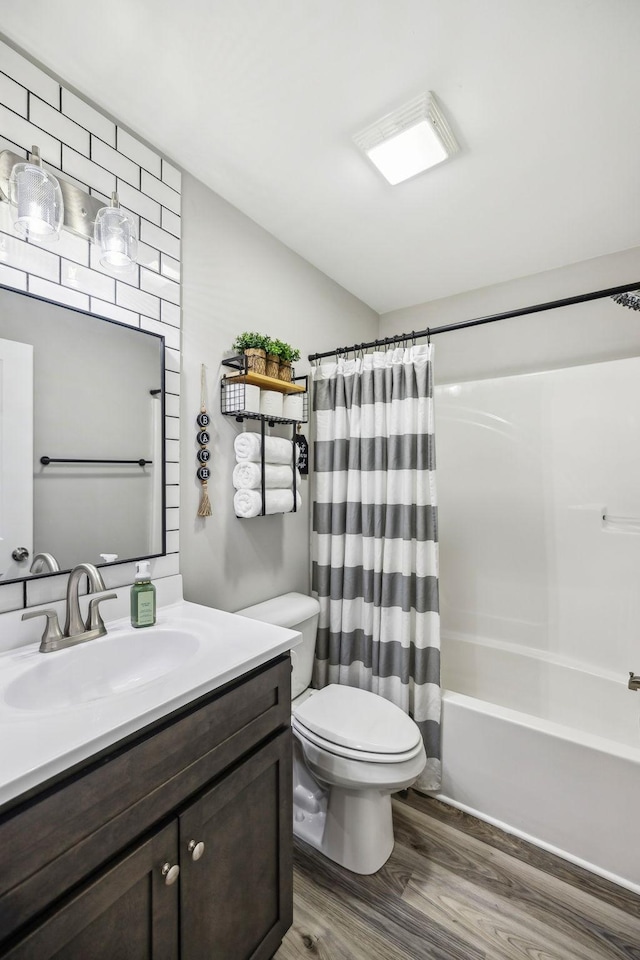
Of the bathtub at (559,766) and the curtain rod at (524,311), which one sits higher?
the curtain rod at (524,311)

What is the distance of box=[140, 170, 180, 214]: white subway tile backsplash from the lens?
4.68 ft

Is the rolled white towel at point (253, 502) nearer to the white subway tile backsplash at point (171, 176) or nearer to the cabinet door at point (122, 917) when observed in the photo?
the cabinet door at point (122, 917)

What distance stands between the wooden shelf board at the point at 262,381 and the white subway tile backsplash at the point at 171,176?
671 millimetres

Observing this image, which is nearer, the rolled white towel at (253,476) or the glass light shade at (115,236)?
the glass light shade at (115,236)

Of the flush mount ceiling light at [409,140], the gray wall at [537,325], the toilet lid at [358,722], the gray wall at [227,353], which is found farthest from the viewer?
the gray wall at [537,325]

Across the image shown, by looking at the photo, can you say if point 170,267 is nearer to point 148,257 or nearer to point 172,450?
point 148,257

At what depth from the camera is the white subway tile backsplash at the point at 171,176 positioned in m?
1.49

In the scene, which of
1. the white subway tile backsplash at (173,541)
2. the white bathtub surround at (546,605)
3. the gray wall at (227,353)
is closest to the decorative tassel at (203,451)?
the gray wall at (227,353)

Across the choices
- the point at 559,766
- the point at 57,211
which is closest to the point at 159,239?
the point at 57,211

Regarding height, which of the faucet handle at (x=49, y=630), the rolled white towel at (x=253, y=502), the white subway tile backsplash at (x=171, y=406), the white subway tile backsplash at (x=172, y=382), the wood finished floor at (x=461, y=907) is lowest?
the wood finished floor at (x=461, y=907)

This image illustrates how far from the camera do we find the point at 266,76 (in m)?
1.21

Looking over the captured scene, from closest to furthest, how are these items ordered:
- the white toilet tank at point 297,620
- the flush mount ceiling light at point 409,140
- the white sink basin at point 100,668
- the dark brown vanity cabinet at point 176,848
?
the dark brown vanity cabinet at point 176,848, the white sink basin at point 100,668, the flush mount ceiling light at point 409,140, the white toilet tank at point 297,620

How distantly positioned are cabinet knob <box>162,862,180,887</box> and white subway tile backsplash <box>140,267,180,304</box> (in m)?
1.52

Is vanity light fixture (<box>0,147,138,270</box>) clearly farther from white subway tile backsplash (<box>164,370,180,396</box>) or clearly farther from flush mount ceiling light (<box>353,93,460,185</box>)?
flush mount ceiling light (<box>353,93,460,185</box>)
